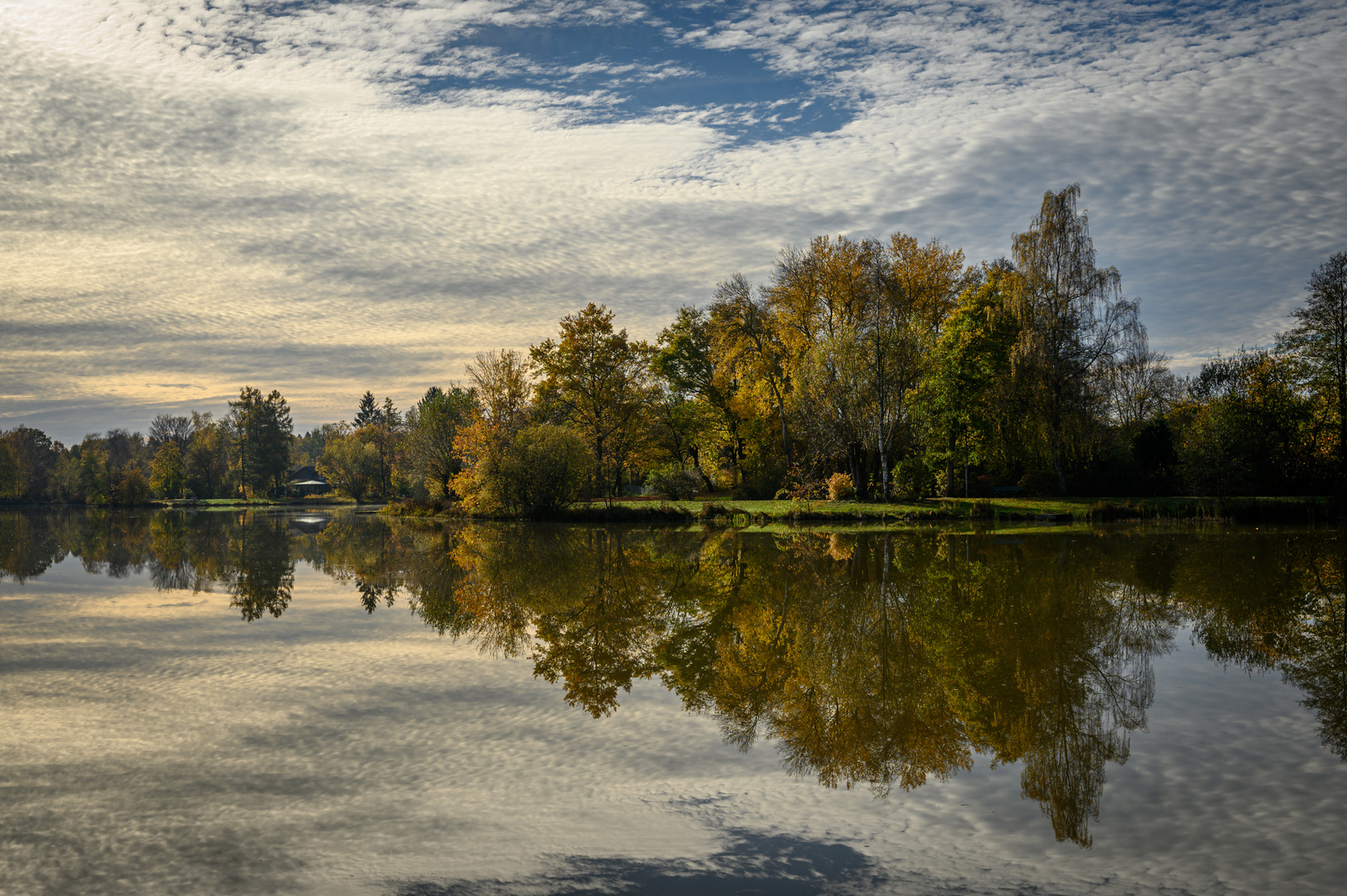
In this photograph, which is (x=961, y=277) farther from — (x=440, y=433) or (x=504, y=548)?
(x=440, y=433)

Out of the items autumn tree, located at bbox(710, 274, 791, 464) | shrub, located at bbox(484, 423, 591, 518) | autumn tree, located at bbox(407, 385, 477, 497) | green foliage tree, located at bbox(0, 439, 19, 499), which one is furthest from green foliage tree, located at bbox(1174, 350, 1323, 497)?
green foliage tree, located at bbox(0, 439, 19, 499)

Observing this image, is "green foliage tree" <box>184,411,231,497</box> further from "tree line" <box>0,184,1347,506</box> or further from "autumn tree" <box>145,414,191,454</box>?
"tree line" <box>0,184,1347,506</box>

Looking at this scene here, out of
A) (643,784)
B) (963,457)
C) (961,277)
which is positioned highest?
(961,277)

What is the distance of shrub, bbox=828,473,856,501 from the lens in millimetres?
31469

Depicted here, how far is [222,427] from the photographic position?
9256 cm

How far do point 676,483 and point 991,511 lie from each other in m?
15.6

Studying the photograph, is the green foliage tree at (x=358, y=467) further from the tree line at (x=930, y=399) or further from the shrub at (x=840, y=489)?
the shrub at (x=840, y=489)

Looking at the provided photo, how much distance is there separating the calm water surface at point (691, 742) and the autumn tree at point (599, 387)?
30658 millimetres

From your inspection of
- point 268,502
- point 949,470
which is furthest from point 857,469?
point 268,502

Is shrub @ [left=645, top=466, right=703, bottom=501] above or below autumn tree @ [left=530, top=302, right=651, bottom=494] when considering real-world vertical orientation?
below

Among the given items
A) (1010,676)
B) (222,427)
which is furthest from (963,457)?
(222,427)

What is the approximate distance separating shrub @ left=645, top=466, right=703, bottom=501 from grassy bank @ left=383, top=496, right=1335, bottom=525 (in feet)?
18.1

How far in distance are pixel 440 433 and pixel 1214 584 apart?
46.7 meters

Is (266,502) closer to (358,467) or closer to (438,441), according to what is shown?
(358,467)
